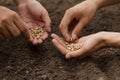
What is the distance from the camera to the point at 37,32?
234cm

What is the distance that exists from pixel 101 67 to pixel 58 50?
31cm

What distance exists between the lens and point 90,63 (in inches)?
83.9

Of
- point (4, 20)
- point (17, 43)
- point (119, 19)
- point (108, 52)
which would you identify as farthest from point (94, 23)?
point (4, 20)

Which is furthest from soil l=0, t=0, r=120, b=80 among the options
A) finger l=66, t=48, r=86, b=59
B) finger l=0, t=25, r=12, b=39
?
finger l=0, t=25, r=12, b=39

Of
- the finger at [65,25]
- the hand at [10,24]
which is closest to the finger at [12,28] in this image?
the hand at [10,24]

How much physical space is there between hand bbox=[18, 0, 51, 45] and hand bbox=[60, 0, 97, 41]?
116 millimetres

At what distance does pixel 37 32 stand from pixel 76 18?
27 centimetres

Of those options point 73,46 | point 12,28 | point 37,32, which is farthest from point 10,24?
point 73,46

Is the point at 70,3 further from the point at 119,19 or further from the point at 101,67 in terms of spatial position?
the point at 101,67

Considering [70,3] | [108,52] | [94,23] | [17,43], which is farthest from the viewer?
[70,3]

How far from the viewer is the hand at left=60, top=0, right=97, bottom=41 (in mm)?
2253

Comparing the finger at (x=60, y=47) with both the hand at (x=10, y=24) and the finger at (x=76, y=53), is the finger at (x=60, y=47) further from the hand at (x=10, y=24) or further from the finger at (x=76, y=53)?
the hand at (x=10, y=24)

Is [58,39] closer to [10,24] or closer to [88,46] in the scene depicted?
[88,46]

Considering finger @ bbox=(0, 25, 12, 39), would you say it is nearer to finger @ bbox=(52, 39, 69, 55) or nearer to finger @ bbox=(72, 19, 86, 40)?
finger @ bbox=(52, 39, 69, 55)
